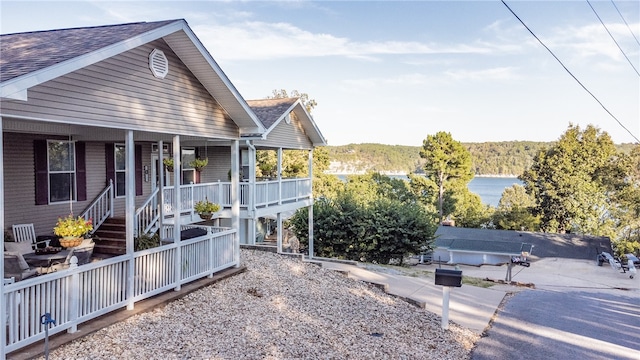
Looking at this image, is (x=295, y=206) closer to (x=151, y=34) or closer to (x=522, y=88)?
(x=151, y=34)

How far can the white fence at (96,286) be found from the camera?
5.33 metres

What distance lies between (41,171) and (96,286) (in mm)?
4722

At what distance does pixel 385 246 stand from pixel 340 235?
2204 mm

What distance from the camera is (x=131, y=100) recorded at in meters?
7.48

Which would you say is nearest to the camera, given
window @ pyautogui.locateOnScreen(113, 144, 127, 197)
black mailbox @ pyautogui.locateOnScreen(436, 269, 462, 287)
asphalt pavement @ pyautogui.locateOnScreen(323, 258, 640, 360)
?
asphalt pavement @ pyautogui.locateOnScreen(323, 258, 640, 360)

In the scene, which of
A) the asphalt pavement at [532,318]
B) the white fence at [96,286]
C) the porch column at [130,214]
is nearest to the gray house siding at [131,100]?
the porch column at [130,214]

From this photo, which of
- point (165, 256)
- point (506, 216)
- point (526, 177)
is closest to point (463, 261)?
point (506, 216)

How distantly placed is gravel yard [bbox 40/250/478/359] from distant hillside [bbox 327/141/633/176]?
9302 centimetres

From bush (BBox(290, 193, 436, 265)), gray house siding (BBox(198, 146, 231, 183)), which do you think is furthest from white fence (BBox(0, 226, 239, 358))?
bush (BBox(290, 193, 436, 265))

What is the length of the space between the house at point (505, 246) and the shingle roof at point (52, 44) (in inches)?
1056

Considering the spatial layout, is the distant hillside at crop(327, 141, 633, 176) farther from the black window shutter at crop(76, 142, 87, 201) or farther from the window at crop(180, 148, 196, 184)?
the black window shutter at crop(76, 142, 87, 201)

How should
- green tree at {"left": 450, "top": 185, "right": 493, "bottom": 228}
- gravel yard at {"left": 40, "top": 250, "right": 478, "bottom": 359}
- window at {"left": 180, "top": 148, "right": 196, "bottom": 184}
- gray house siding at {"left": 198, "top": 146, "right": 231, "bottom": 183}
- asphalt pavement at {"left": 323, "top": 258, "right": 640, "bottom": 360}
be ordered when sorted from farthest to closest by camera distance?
green tree at {"left": 450, "top": 185, "right": 493, "bottom": 228} < gray house siding at {"left": 198, "top": 146, "right": 231, "bottom": 183} < window at {"left": 180, "top": 148, "right": 196, "bottom": 184} < asphalt pavement at {"left": 323, "top": 258, "right": 640, "bottom": 360} < gravel yard at {"left": 40, "top": 250, "right": 478, "bottom": 359}

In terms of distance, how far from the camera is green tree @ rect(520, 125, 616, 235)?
4231 cm

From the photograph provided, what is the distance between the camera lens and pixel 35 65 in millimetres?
5555
